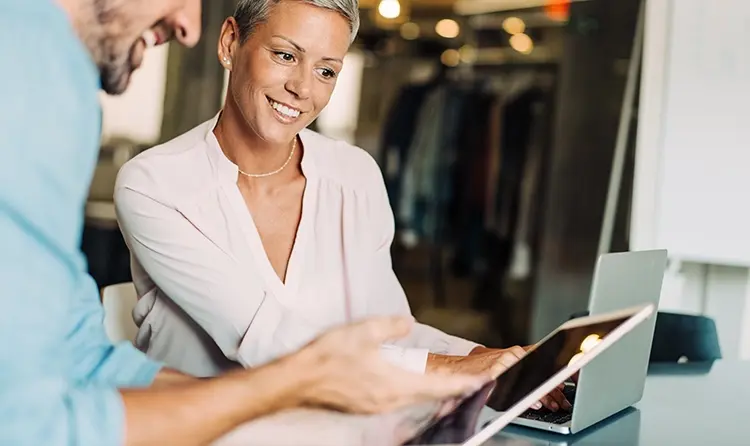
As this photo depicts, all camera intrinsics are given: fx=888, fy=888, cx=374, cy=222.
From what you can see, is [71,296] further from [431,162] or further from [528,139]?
[431,162]

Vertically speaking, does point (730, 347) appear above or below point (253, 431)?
below

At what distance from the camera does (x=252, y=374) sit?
0.60 meters

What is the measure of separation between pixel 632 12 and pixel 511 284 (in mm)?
1253

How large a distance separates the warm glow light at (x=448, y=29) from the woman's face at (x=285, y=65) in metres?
2.58

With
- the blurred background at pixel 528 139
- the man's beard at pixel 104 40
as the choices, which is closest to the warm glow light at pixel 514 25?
the blurred background at pixel 528 139

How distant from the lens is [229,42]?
3.17 ft

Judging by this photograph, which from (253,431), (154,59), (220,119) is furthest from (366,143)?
(253,431)

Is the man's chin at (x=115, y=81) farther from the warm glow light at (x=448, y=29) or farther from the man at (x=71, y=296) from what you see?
the warm glow light at (x=448, y=29)

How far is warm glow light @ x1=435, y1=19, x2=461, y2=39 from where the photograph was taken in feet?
11.4

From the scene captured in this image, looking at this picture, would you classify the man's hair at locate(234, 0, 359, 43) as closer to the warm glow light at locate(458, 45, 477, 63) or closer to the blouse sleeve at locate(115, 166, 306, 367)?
the blouse sleeve at locate(115, 166, 306, 367)

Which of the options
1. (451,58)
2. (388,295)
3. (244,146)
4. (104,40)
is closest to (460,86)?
(451,58)

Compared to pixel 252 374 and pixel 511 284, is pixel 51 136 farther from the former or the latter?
pixel 511 284

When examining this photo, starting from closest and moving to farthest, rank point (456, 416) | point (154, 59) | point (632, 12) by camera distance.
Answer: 1. point (456, 416)
2. point (154, 59)
3. point (632, 12)

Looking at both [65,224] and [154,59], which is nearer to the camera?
[65,224]
